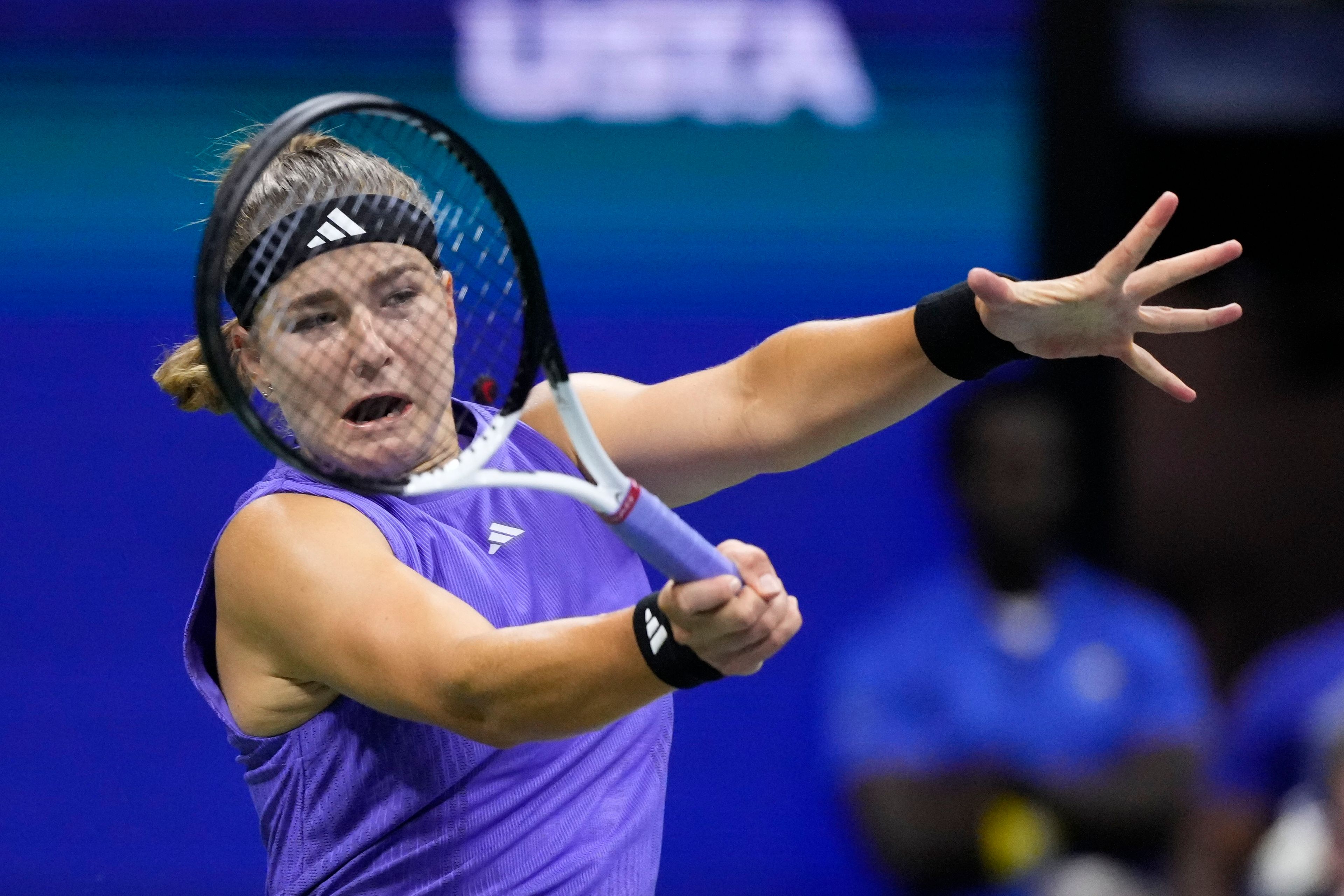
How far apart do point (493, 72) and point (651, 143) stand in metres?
0.40

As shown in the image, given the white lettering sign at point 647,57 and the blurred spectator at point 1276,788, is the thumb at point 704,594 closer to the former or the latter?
the blurred spectator at point 1276,788

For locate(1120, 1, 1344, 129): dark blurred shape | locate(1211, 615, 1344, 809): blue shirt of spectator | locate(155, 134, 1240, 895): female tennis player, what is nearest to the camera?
locate(155, 134, 1240, 895): female tennis player

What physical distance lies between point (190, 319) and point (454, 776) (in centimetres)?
232

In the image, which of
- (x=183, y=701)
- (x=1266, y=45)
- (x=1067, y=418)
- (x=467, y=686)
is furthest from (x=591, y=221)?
(x=467, y=686)

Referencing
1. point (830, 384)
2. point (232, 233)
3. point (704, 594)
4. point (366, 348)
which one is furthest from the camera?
point (830, 384)

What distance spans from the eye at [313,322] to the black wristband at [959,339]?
678 millimetres

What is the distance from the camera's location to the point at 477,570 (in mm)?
1890

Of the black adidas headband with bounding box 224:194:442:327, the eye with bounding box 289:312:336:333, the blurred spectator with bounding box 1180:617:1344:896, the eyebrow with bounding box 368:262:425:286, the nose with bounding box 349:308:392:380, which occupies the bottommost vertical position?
the blurred spectator with bounding box 1180:617:1344:896

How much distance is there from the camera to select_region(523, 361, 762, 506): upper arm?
2.13 meters

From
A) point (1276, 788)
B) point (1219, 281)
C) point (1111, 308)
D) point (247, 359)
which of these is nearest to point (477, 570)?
point (247, 359)

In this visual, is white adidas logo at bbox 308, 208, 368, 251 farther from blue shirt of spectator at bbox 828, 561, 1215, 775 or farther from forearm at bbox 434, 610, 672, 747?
blue shirt of spectator at bbox 828, 561, 1215, 775

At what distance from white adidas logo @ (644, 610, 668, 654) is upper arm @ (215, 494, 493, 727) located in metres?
0.17

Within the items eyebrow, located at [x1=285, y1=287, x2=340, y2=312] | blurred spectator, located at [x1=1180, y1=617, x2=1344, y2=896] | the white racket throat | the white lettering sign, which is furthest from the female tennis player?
the white lettering sign

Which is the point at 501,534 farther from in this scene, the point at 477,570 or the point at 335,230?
the point at 335,230
